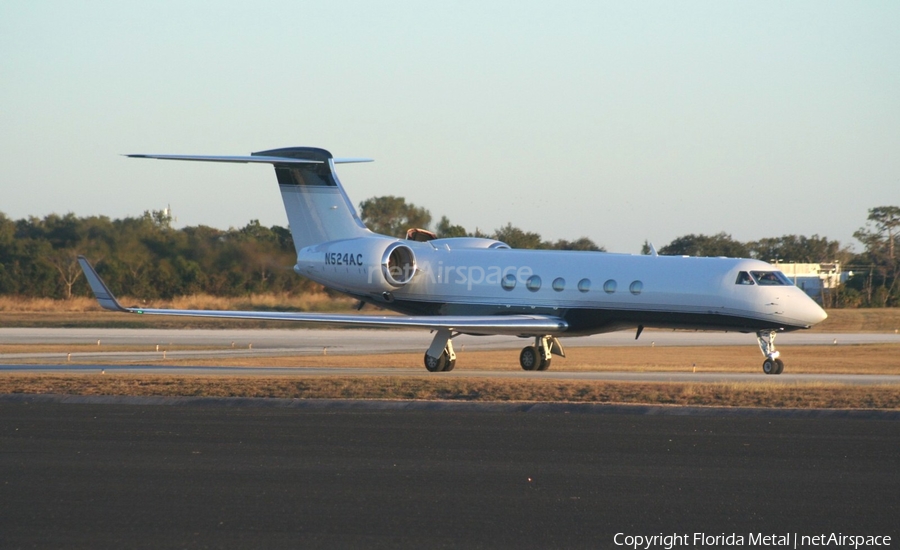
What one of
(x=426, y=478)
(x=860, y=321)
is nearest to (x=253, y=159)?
(x=426, y=478)

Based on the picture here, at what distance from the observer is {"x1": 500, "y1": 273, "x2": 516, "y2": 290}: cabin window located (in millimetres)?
24984

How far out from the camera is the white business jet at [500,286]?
2245 centimetres

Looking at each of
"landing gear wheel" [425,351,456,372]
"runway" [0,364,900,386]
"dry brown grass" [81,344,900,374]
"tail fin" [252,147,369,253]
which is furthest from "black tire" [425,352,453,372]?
"tail fin" [252,147,369,253]

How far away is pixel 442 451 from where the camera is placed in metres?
10.2

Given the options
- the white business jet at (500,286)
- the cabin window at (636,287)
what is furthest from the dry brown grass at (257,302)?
the cabin window at (636,287)

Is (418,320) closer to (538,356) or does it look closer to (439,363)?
(439,363)

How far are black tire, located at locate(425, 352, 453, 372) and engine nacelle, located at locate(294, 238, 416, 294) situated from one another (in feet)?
8.26

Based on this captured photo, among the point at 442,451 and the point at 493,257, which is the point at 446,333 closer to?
the point at 493,257

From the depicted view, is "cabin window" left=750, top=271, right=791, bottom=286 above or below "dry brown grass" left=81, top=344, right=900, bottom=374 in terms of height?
above

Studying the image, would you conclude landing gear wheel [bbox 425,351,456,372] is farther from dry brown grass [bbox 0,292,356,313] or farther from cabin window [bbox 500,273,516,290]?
dry brown grass [bbox 0,292,356,313]

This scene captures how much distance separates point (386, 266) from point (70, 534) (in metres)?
19.0

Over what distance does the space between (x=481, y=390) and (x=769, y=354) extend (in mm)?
8277

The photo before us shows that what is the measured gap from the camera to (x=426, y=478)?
8.74 m

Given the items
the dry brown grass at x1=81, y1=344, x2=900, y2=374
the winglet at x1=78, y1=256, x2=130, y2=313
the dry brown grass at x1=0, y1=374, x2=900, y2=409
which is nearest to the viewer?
the dry brown grass at x1=0, y1=374, x2=900, y2=409
